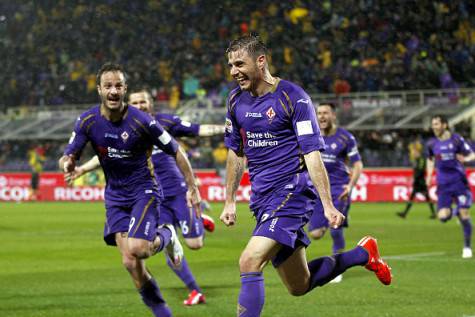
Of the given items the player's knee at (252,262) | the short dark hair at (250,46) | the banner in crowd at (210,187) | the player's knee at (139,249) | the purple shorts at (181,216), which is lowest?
the banner in crowd at (210,187)

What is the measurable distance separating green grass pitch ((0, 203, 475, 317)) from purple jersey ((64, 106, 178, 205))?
1.50m

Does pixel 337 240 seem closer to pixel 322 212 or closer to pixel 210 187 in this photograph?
pixel 322 212

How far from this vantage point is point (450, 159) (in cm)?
1562

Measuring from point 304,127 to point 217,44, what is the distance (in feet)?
112

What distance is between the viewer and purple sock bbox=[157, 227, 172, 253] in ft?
27.1

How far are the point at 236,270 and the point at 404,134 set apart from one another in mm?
21390

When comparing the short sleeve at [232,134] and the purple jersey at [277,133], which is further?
the short sleeve at [232,134]

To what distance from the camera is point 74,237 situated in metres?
20.2

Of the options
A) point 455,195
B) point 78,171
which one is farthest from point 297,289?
point 455,195

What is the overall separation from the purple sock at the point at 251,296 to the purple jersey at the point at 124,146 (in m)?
2.00

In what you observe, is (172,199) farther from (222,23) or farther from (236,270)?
(222,23)

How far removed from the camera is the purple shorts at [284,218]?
21.0 feet

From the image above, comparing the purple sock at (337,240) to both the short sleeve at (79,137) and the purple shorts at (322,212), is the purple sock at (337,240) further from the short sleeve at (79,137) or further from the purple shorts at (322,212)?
the short sleeve at (79,137)

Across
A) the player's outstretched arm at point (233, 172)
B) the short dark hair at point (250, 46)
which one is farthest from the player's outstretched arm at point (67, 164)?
the short dark hair at point (250, 46)
